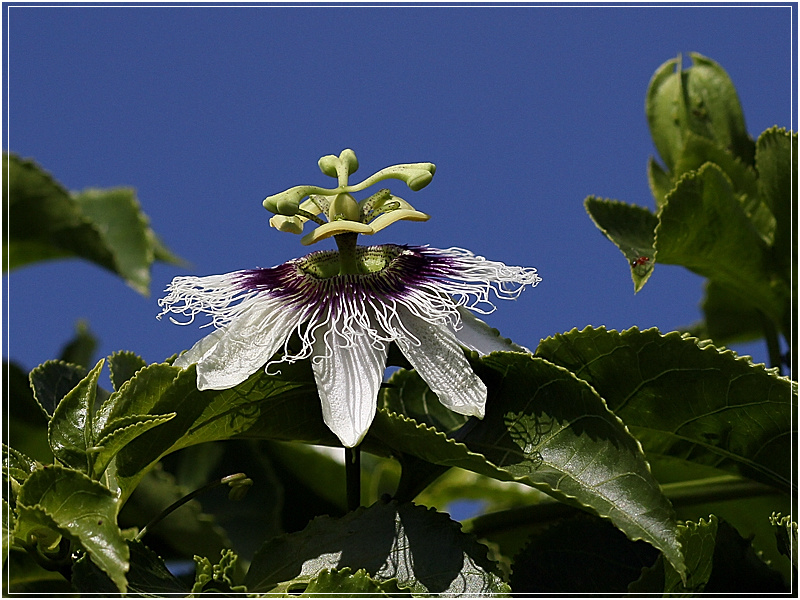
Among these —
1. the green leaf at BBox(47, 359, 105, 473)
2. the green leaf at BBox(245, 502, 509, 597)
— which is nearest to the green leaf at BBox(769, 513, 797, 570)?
the green leaf at BBox(245, 502, 509, 597)

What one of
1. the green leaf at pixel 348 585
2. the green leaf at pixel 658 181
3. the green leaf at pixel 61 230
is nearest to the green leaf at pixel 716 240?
the green leaf at pixel 658 181

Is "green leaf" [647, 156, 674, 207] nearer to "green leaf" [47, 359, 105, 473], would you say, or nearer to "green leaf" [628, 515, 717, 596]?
"green leaf" [628, 515, 717, 596]

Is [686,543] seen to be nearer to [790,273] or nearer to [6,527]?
[6,527]

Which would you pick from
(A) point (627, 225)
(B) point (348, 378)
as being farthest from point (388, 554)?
(A) point (627, 225)

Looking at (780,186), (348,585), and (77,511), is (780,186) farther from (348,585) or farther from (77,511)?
(77,511)

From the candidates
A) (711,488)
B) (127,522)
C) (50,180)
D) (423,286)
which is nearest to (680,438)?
(711,488)

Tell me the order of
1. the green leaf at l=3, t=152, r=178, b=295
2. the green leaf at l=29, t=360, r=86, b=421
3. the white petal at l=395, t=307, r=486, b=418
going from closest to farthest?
the white petal at l=395, t=307, r=486, b=418, the green leaf at l=29, t=360, r=86, b=421, the green leaf at l=3, t=152, r=178, b=295
